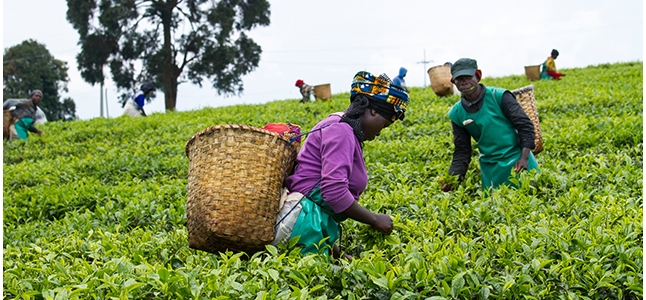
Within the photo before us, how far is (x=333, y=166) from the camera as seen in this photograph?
303 centimetres

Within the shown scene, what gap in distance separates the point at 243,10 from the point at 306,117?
14254 millimetres

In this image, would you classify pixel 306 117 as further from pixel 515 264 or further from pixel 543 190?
pixel 515 264

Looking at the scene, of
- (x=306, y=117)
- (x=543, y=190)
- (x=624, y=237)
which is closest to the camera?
(x=624, y=237)

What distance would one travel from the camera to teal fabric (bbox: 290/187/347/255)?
3201 millimetres

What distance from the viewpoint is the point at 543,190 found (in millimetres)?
4531

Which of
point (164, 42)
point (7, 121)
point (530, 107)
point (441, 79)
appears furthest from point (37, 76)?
point (530, 107)

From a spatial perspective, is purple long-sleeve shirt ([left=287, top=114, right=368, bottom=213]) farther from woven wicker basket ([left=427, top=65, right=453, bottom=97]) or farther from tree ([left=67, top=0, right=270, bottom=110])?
tree ([left=67, top=0, right=270, bottom=110])

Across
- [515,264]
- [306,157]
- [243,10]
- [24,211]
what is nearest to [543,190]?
[515,264]

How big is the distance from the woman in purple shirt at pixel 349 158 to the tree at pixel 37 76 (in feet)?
114

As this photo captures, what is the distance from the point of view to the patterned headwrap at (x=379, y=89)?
3254 mm

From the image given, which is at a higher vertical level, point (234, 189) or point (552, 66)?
point (552, 66)

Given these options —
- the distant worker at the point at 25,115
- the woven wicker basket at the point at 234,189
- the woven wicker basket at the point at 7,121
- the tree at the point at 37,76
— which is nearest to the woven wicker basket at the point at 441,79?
the distant worker at the point at 25,115

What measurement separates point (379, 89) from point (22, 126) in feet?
36.9

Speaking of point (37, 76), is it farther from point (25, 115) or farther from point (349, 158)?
point (349, 158)
